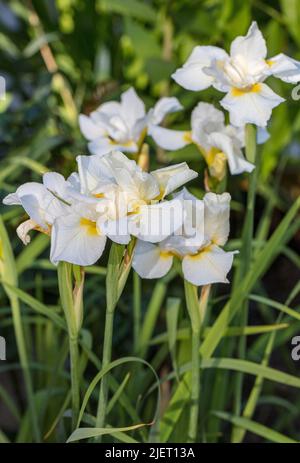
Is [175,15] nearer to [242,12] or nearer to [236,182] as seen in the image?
[242,12]

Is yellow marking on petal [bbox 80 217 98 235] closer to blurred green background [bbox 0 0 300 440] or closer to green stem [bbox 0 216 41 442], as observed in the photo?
green stem [bbox 0 216 41 442]

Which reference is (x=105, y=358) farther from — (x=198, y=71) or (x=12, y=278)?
(x=198, y=71)

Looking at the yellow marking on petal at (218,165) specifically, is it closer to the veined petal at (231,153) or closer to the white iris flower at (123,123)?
the veined petal at (231,153)

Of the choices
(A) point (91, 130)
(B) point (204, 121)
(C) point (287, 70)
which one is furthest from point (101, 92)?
(C) point (287, 70)

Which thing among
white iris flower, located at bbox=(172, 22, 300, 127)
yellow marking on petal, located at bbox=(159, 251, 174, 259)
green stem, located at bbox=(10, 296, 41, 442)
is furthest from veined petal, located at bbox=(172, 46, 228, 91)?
green stem, located at bbox=(10, 296, 41, 442)

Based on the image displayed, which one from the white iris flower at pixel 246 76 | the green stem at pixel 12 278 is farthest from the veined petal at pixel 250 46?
Answer: the green stem at pixel 12 278
